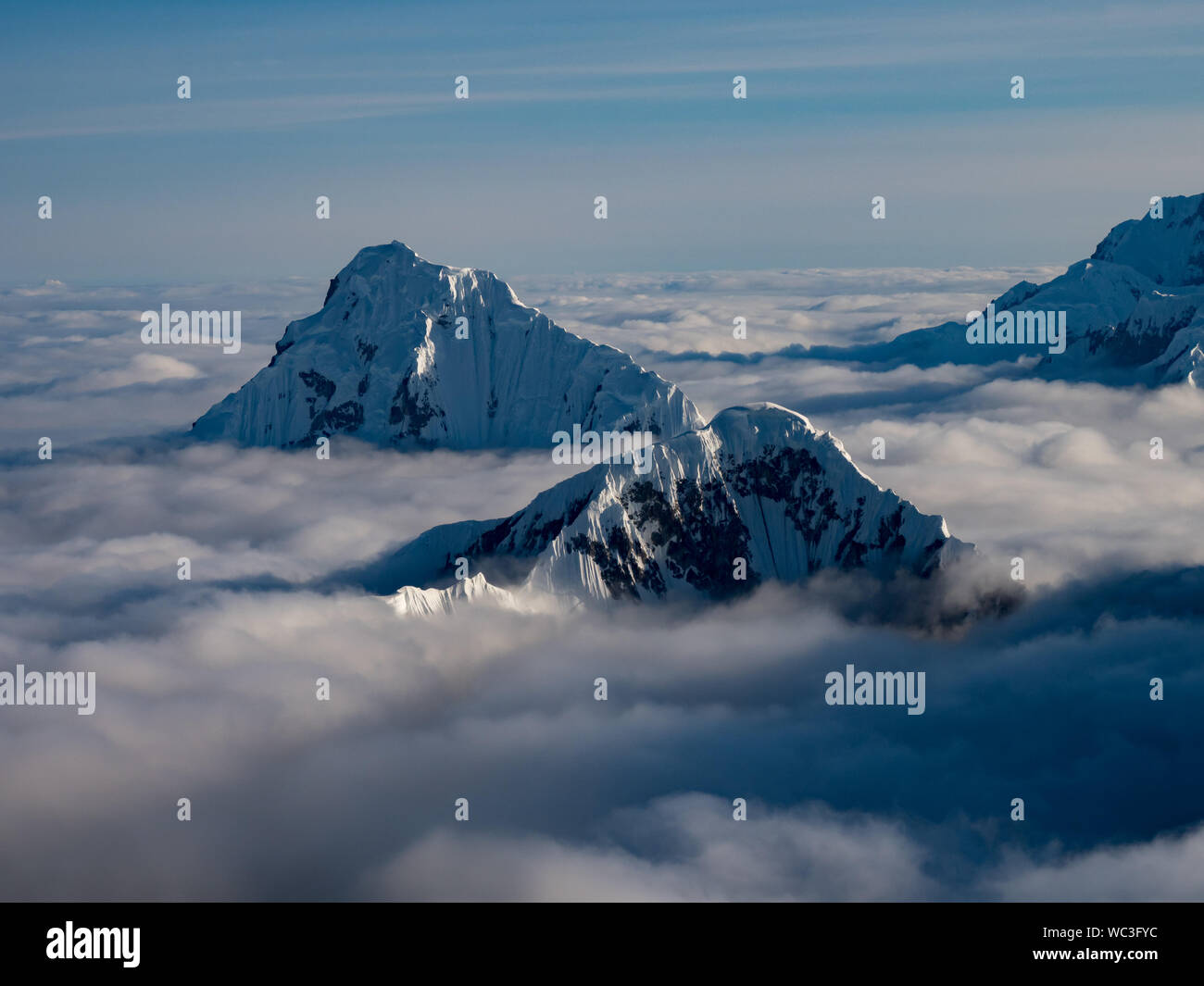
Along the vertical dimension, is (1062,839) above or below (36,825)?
below

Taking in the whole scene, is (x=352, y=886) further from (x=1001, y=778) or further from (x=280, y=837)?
(x=1001, y=778)

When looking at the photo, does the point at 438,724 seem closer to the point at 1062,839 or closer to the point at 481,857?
the point at 481,857

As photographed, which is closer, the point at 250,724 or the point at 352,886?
the point at 352,886

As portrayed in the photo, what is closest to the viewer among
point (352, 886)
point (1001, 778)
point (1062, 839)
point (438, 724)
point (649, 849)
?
point (352, 886)

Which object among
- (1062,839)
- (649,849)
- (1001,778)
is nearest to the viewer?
(649,849)

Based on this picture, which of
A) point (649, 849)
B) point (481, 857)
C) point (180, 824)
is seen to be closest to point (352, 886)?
point (481, 857)

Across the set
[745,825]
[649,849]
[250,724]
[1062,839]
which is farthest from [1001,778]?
[250,724]

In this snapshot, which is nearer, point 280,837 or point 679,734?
point 280,837

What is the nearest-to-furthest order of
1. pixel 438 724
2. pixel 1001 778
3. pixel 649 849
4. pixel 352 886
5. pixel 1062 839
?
1. pixel 352 886
2. pixel 649 849
3. pixel 1062 839
4. pixel 1001 778
5. pixel 438 724
